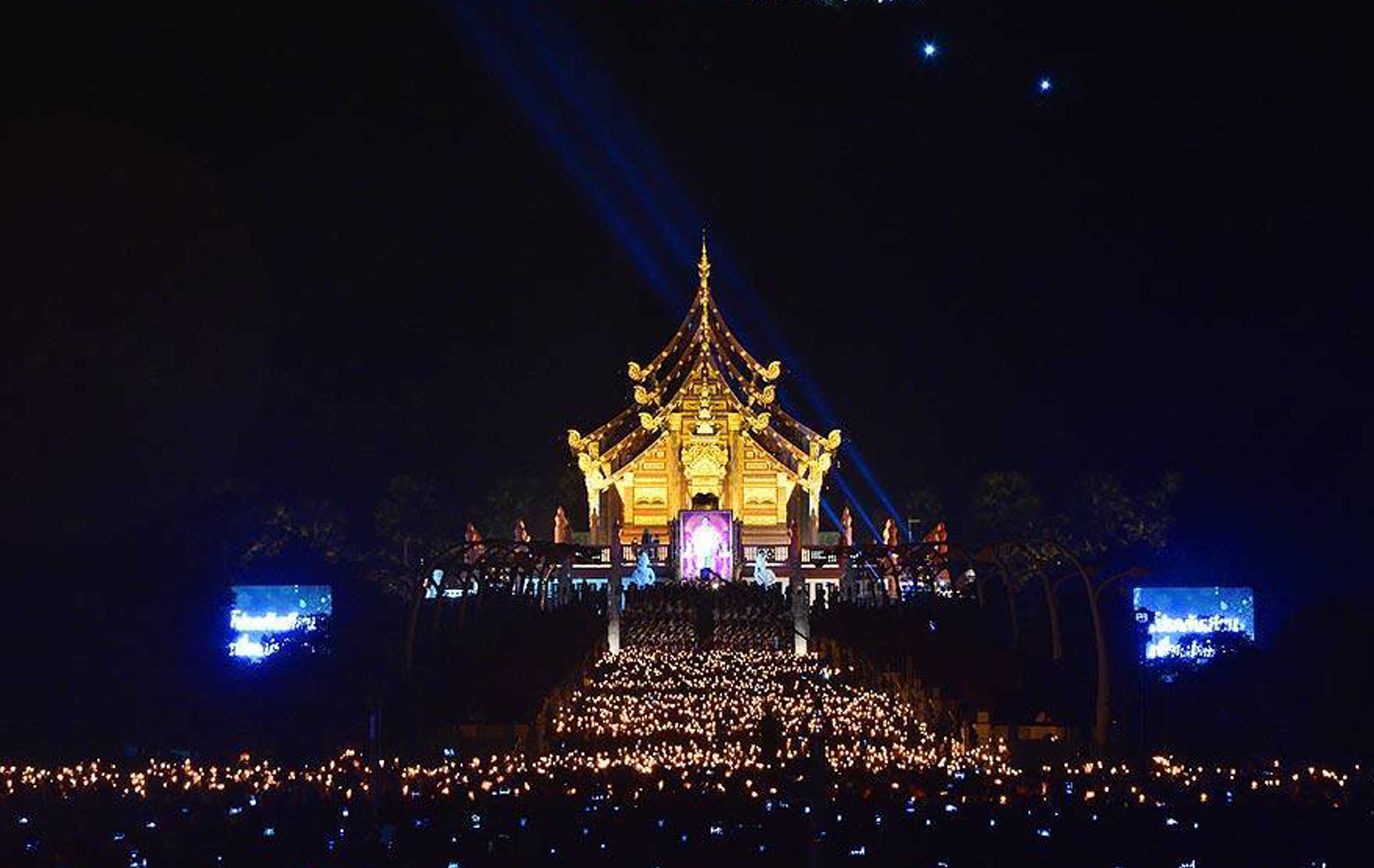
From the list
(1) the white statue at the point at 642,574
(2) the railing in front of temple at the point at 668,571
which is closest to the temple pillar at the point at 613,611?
(2) the railing in front of temple at the point at 668,571

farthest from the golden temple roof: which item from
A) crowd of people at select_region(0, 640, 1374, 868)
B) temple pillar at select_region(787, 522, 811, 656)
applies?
crowd of people at select_region(0, 640, 1374, 868)

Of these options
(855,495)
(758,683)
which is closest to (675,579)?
(855,495)

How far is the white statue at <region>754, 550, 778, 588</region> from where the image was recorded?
59812mm

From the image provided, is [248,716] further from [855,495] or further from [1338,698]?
[855,495]

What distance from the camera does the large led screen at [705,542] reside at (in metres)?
64.6

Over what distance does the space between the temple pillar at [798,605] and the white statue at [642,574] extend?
4873mm

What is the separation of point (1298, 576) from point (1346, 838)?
39.9 m

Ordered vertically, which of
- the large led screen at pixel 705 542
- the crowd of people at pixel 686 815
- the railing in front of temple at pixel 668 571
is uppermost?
the large led screen at pixel 705 542

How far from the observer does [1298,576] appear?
5053 centimetres

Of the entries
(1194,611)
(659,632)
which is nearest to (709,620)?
(659,632)

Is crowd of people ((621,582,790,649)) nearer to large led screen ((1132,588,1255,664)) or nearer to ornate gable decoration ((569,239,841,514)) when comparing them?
large led screen ((1132,588,1255,664))

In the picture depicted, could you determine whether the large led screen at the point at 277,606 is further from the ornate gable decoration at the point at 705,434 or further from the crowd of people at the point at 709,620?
the ornate gable decoration at the point at 705,434

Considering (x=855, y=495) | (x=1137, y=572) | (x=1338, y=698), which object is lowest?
(x=1338, y=698)

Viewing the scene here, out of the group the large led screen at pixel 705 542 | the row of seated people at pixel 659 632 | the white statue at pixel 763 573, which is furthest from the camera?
the large led screen at pixel 705 542
